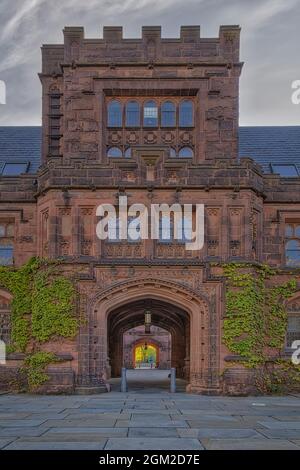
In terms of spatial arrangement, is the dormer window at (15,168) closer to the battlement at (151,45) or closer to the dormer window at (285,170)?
the battlement at (151,45)

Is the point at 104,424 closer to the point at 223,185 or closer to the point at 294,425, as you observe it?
the point at 294,425

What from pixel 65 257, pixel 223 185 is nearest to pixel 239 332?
pixel 223 185

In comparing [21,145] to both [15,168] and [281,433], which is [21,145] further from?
[281,433]

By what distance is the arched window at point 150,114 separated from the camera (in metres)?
24.3

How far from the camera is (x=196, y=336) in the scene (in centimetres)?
2131

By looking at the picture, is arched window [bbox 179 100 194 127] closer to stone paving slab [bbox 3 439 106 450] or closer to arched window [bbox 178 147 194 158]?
arched window [bbox 178 147 194 158]

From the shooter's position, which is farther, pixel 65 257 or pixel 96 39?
pixel 96 39

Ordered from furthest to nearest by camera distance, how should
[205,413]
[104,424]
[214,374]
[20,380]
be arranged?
[20,380], [214,374], [205,413], [104,424]

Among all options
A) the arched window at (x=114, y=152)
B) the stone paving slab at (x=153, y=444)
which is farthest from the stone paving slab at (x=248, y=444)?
the arched window at (x=114, y=152)

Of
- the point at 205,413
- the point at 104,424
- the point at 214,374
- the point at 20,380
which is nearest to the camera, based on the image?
the point at 104,424

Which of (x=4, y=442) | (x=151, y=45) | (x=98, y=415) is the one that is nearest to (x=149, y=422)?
(x=98, y=415)

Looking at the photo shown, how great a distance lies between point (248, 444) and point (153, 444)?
1.60 meters

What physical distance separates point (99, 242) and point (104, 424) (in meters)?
9.36

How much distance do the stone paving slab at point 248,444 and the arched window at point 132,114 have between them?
15.8m
